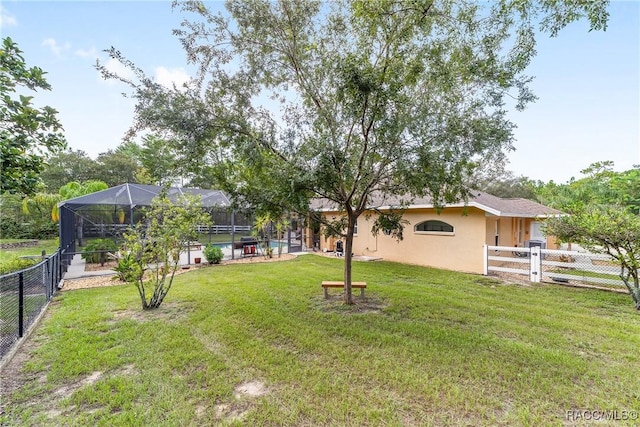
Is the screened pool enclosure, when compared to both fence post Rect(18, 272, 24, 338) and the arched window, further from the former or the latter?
the arched window

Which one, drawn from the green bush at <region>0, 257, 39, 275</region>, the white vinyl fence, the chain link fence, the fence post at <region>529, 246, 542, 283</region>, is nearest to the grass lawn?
the chain link fence

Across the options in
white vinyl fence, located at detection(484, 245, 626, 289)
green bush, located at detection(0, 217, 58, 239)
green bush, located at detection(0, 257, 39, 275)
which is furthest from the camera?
green bush, located at detection(0, 217, 58, 239)

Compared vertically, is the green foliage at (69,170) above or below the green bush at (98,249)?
above

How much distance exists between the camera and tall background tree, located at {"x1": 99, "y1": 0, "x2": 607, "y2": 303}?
15.3 ft

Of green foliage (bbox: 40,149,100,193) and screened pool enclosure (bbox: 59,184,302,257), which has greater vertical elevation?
green foliage (bbox: 40,149,100,193)

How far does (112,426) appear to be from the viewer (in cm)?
260

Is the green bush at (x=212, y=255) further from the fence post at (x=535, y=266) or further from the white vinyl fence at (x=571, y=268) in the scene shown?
the fence post at (x=535, y=266)

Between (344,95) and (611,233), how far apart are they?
652 centimetres

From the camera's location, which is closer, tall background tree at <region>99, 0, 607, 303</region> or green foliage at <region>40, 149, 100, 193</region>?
tall background tree at <region>99, 0, 607, 303</region>

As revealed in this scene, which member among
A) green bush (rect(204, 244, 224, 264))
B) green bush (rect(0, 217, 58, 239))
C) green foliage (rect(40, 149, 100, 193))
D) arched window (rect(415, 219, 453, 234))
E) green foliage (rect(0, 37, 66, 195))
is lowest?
green bush (rect(204, 244, 224, 264))

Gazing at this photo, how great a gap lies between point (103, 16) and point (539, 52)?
912 centimetres

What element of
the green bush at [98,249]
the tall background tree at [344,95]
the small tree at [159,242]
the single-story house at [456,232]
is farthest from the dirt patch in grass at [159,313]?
the green bush at [98,249]

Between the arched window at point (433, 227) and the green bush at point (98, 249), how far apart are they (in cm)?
1248

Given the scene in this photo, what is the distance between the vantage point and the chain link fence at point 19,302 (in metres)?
4.01
